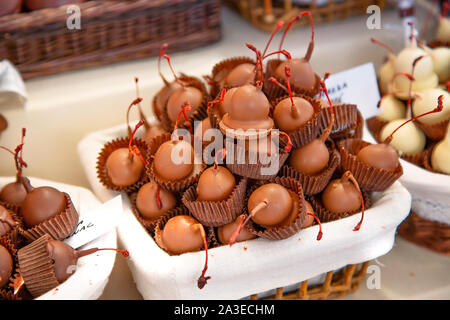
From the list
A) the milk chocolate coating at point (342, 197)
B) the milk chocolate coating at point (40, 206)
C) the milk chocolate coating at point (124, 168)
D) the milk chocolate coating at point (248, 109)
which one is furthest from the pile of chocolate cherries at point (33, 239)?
the milk chocolate coating at point (342, 197)

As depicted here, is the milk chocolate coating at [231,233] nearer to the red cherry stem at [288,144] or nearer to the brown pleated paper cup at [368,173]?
the red cherry stem at [288,144]

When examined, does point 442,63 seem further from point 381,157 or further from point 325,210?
point 325,210

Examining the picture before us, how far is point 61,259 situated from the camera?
27.7 inches

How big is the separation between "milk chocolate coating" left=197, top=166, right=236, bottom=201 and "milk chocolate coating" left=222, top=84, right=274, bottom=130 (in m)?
0.08

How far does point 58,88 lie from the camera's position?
3.75 ft

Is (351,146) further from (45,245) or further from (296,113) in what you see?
(45,245)

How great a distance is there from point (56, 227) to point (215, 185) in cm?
28

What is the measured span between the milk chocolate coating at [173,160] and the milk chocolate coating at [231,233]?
0.39ft

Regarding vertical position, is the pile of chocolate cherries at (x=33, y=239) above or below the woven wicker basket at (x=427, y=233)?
above

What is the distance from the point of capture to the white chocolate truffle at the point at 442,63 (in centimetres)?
121

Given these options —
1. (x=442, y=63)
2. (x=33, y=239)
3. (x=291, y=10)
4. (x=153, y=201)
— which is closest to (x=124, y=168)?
(x=153, y=201)

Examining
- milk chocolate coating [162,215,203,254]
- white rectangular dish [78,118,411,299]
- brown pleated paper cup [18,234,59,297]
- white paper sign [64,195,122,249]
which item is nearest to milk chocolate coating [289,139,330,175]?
white rectangular dish [78,118,411,299]

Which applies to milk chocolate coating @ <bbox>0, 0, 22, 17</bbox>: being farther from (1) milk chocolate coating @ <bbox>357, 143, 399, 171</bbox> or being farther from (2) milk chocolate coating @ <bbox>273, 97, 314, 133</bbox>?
(1) milk chocolate coating @ <bbox>357, 143, 399, 171</bbox>

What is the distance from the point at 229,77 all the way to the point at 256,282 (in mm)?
407
